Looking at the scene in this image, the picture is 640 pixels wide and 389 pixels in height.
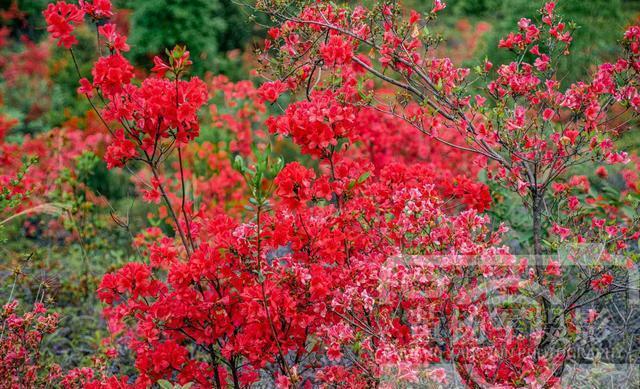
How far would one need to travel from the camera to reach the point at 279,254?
464 centimetres

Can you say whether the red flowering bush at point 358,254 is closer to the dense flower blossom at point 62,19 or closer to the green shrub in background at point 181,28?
the dense flower blossom at point 62,19

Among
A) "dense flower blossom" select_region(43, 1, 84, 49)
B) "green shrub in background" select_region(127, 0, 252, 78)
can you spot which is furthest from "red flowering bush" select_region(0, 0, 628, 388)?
"green shrub in background" select_region(127, 0, 252, 78)

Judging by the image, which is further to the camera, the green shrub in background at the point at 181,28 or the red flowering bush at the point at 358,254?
the green shrub in background at the point at 181,28

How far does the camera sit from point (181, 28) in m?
9.34

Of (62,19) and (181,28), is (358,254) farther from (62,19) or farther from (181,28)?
(181,28)

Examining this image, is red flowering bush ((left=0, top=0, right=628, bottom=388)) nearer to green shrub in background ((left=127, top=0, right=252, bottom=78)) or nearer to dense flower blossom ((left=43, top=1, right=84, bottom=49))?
dense flower blossom ((left=43, top=1, right=84, bottom=49))

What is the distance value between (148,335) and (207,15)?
315 inches

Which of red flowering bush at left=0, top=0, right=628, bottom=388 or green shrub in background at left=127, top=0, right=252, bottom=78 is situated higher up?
red flowering bush at left=0, top=0, right=628, bottom=388

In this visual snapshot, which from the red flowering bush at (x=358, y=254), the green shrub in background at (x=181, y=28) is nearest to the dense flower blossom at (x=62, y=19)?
the red flowering bush at (x=358, y=254)

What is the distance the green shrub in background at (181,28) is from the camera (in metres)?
9.19

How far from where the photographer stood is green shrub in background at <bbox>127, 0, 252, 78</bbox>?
9188 millimetres

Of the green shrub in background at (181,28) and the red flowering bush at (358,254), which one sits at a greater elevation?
the red flowering bush at (358,254)

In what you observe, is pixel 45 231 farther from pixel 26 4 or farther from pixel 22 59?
pixel 26 4

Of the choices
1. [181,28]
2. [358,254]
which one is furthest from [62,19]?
[181,28]
